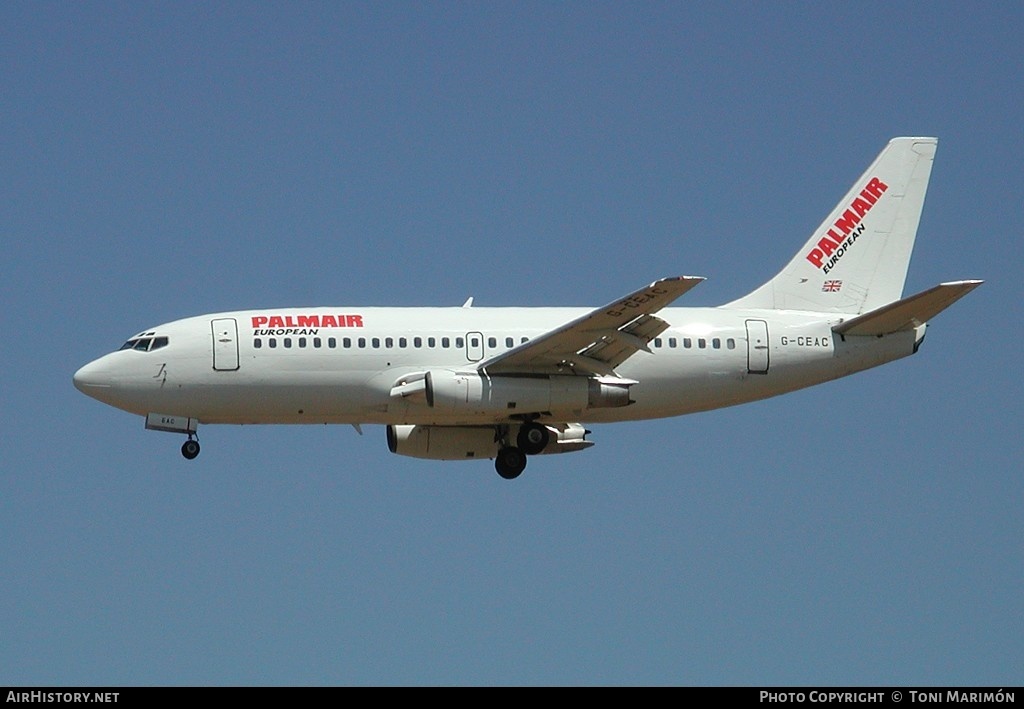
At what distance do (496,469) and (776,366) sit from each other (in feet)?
27.4

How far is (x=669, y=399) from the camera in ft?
174

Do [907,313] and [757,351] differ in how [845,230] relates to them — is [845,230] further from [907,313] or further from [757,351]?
[757,351]

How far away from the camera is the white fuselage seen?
50750mm

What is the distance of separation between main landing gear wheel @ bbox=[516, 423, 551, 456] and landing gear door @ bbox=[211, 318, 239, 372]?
26.8 feet

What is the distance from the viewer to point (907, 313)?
5219 centimetres

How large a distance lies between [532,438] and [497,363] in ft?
10.1

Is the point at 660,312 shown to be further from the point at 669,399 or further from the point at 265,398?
the point at 265,398

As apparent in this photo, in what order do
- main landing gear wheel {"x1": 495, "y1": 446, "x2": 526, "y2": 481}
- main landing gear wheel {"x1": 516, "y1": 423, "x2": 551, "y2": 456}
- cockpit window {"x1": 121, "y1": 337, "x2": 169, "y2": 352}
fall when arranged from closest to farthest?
cockpit window {"x1": 121, "y1": 337, "x2": 169, "y2": 352}, main landing gear wheel {"x1": 516, "y1": 423, "x2": 551, "y2": 456}, main landing gear wheel {"x1": 495, "y1": 446, "x2": 526, "y2": 481}

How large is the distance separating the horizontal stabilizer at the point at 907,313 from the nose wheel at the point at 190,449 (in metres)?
18.0

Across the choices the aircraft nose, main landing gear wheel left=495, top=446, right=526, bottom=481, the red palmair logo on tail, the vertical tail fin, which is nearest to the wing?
main landing gear wheel left=495, top=446, right=526, bottom=481

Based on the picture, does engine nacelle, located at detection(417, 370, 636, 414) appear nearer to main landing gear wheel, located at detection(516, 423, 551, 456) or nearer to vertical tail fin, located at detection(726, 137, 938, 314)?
main landing gear wheel, located at detection(516, 423, 551, 456)

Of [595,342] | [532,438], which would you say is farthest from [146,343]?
[595,342]
